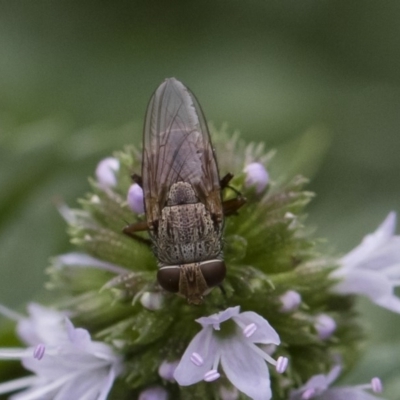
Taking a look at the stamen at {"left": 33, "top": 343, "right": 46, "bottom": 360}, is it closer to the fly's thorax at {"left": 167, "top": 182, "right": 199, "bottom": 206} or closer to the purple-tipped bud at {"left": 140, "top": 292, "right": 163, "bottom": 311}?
the purple-tipped bud at {"left": 140, "top": 292, "right": 163, "bottom": 311}

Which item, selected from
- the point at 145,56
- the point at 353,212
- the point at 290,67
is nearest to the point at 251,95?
the point at 290,67

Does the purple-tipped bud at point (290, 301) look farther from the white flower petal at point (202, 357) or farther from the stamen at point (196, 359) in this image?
the stamen at point (196, 359)

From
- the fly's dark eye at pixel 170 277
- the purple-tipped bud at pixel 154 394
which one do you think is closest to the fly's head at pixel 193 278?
the fly's dark eye at pixel 170 277

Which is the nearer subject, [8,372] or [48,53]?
[8,372]

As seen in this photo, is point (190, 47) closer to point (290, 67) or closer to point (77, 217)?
point (290, 67)

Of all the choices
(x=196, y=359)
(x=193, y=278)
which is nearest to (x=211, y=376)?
(x=196, y=359)
